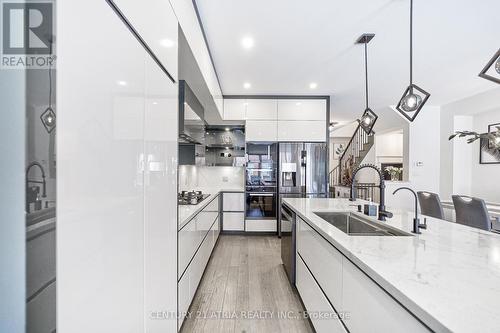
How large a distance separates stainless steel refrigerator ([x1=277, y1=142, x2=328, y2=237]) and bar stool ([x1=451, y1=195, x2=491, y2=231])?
6.11ft

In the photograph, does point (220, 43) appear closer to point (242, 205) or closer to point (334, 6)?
point (334, 6)

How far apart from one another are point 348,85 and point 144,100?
3761 millimetres

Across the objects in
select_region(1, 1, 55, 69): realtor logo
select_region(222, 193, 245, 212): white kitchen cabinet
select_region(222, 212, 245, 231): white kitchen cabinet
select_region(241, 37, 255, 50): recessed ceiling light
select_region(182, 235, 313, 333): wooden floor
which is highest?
select_region(241, 37, 255, 50): recessed ceiling light

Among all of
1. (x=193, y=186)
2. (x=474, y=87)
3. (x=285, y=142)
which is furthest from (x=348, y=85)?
(x=193, y=186)

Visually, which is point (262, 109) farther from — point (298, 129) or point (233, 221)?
point (233, 221)

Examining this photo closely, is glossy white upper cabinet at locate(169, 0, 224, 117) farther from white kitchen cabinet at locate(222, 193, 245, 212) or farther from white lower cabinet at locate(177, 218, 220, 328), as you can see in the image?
white kitchen cabinet at locate(222, 193, 245, 212)

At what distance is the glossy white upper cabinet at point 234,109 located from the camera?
4.32m

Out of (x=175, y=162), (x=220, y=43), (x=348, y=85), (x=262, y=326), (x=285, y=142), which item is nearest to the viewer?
(x=175, y=162)

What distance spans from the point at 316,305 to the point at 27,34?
196 centimetres

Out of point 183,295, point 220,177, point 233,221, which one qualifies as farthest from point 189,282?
point 220,177

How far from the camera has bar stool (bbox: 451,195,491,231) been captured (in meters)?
2.59

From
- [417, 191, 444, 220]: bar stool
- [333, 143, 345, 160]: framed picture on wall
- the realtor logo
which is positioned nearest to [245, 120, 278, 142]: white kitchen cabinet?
[417, 191, 444, 220]: bar stool

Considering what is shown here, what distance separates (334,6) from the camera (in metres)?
1.98

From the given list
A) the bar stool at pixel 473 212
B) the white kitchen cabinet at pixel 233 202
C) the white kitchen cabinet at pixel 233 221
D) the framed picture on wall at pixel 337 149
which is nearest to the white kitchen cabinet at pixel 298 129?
the white kitchen cabinet at pixel 233 202
